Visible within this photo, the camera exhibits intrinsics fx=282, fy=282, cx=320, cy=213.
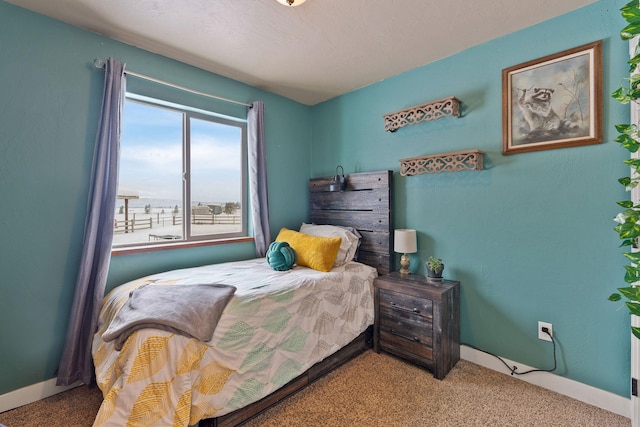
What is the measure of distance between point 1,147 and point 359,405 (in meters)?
2.71

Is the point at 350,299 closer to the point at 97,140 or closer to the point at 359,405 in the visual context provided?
the point at 359,405

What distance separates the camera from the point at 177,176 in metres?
2.57

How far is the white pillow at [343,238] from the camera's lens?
2637 millimetres

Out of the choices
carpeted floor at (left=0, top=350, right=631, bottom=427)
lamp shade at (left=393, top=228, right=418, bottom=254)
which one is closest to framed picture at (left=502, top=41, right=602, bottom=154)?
lamp shade at (left=393, top=228, right=418, bottom=254)

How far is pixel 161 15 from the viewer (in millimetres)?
1857

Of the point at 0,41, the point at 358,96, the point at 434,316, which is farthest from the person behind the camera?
the point at 358,96

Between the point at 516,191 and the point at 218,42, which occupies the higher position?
the point at 218,42

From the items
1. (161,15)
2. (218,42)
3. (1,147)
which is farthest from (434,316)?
(1,147)

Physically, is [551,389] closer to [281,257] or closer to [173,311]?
[281,257]

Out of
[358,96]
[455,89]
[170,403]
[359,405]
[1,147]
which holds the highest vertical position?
[358,96]

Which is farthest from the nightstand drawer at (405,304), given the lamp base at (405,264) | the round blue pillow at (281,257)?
the round blue pillow at (281,257)

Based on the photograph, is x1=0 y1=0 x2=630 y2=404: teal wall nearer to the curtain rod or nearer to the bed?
the curtain rod

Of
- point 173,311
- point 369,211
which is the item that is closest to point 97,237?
point 173,311

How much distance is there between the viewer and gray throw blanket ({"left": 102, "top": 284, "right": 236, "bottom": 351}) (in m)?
1.37
